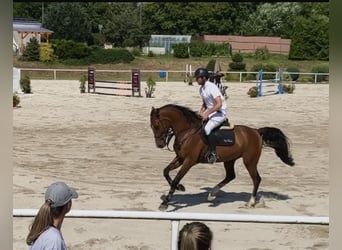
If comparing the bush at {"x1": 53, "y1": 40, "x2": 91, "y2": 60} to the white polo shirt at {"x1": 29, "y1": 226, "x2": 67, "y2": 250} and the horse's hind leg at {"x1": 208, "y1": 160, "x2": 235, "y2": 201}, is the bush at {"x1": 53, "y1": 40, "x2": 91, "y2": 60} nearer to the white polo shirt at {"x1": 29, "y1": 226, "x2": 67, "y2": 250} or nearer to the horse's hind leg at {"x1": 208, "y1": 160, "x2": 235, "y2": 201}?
the horse's hind leg at {"x1": 208, "y1": 160, "x2": 235, "y2": 201}

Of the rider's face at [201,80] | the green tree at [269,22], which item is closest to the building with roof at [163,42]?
the green tree at [269,22]

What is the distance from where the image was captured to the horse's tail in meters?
6.49

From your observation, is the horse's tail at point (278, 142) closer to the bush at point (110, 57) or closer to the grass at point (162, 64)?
the grass at point (162, 64)

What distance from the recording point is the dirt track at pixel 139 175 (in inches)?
202

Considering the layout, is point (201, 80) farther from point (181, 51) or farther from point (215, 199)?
point (181, 51)

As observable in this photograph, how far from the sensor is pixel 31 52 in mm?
30594

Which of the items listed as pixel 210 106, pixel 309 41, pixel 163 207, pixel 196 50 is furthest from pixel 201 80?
pixel 196 50

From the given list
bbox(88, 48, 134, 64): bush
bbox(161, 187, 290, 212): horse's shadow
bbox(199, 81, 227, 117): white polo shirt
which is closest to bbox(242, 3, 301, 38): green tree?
bbox(88, 48, 134, 64): bush

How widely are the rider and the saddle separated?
0.13ft

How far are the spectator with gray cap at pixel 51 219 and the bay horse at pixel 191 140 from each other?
4.49m

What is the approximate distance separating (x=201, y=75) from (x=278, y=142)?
115cm

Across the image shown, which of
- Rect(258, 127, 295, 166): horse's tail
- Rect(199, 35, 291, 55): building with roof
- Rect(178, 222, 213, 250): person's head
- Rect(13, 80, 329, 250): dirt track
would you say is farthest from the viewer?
Rect(199, 35, 291, 55): building with roof

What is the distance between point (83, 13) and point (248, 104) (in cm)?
2469

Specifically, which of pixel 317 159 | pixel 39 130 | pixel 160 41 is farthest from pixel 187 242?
pixel 160 41
